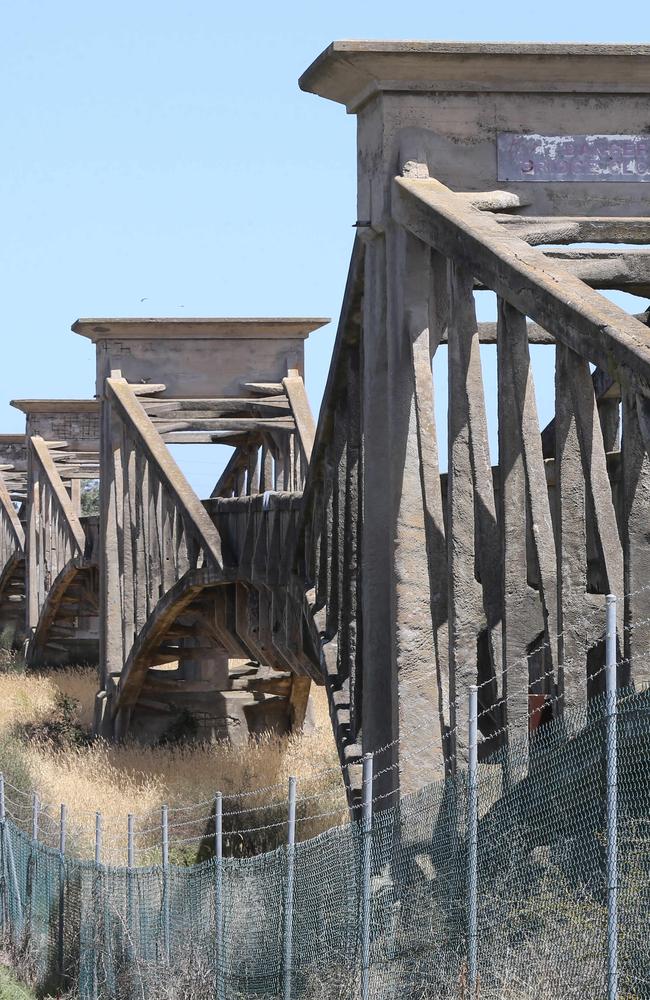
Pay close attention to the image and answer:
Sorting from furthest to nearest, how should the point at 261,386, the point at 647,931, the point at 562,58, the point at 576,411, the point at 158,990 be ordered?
the point at 261,386
the point at 158,990
the point at 562,58
the point at 576,411
the point at 647,931

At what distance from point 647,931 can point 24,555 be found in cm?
Result: 3569

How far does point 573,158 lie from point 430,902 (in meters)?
5.13

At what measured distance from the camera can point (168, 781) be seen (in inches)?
925

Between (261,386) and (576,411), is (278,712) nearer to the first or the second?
(261,386)

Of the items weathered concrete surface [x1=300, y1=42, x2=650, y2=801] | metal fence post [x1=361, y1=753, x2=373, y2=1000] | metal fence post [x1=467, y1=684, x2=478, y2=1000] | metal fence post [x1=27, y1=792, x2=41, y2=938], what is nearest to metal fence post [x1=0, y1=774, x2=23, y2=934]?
metal fence post [x1=27, y1=792, x2=41, y2=938]

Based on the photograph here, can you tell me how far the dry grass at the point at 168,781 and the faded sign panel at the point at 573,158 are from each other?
29.4ft

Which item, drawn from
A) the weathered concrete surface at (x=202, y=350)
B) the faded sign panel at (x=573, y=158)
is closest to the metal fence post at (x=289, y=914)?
the faded sign panel at (x=573, y=158)

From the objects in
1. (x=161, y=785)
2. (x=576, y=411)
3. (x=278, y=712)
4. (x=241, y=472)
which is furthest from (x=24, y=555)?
(x=576, y=411)

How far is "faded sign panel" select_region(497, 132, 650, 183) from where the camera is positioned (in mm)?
10734

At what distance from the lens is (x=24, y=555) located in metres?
40.6

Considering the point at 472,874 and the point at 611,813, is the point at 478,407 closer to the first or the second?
the point at 472,874

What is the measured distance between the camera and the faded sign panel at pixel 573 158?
423 inches

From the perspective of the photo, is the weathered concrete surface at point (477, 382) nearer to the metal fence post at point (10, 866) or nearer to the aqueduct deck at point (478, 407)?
the aqueduct deck at point (478, 407)

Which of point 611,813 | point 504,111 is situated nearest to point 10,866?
point 504,111
